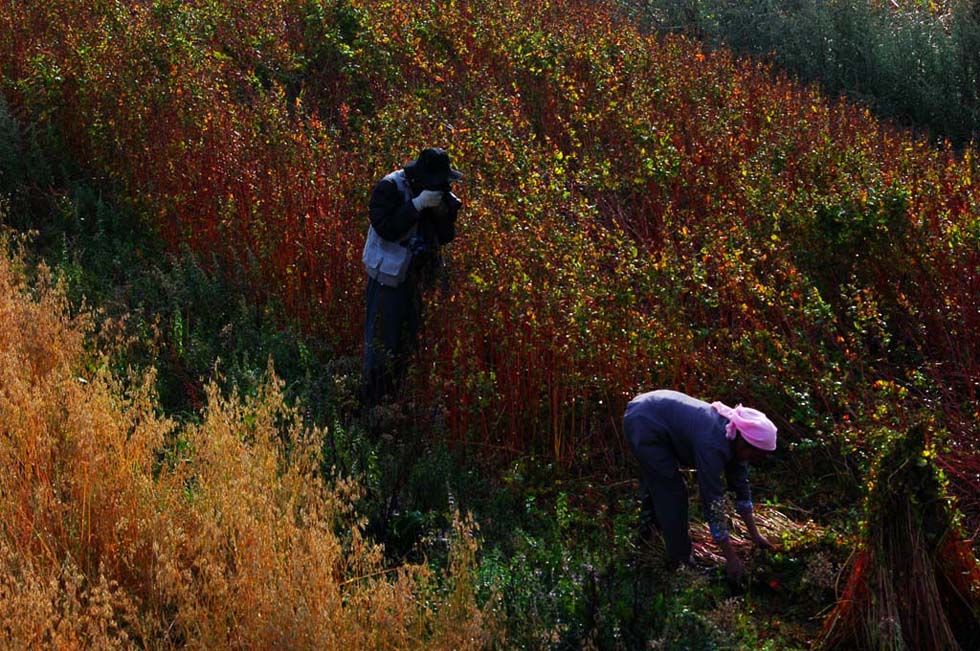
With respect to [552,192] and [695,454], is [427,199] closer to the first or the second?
[552,192]

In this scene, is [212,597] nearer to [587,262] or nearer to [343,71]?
[587,262]

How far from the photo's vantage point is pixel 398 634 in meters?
4.00

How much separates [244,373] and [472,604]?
2.72m

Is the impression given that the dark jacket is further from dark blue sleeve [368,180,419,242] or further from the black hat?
the black hat

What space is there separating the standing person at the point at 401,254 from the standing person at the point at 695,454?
1.78 m

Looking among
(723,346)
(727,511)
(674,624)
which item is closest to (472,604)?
(674,624)

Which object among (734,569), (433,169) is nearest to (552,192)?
(433,169)

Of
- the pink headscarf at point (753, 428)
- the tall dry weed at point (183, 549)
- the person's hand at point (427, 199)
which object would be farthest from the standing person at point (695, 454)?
the person's hand at point (427, 199)

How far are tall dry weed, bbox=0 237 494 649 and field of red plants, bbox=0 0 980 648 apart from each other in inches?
58.0

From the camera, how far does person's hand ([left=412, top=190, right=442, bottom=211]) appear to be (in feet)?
20.6

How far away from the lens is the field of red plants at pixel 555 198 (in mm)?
6051

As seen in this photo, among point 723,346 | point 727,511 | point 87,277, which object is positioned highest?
point 723,346

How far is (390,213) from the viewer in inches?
251

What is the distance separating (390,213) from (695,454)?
2334 millimetres
